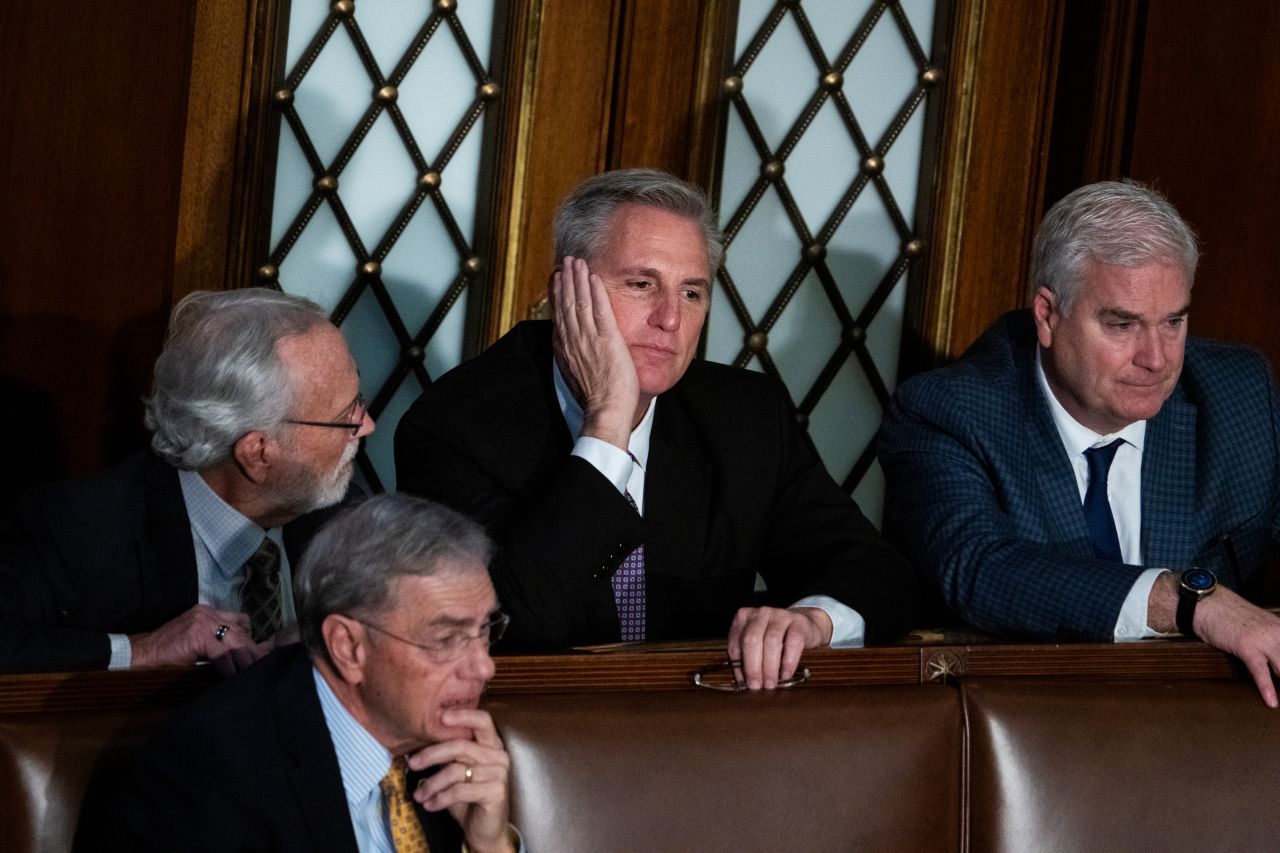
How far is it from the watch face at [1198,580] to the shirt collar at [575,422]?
777mm

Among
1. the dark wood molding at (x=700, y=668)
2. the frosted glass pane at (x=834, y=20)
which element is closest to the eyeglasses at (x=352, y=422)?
the dark wood molding at (x=700, y=668)

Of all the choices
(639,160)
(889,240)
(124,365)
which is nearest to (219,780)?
(124,365)

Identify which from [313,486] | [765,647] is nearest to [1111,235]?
[765,647]

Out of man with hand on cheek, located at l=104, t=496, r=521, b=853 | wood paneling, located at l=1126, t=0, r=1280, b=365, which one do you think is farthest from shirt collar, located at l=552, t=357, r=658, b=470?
wood paneling, located at l=1126, t=0, r=1280, b=365

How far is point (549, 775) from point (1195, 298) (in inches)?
78.2

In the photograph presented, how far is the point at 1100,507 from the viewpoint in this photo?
8.66 feet

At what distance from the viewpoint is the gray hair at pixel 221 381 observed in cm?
237

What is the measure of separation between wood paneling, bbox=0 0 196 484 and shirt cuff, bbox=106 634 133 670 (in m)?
0.81

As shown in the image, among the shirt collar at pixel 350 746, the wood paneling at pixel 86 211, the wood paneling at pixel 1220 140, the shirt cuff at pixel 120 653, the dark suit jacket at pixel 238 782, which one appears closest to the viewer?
the dark suit jacket at pixel 238 782

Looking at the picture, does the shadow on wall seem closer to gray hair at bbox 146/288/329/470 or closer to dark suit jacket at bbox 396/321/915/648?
gray hair at bbox 146/288/329/470

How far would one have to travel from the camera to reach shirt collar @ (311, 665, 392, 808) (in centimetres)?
178

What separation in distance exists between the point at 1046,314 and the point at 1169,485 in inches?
12.6

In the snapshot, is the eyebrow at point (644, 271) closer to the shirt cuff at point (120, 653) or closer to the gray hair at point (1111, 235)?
the gray hair at point (1111, 235)

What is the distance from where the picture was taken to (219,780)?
5.53 ft
